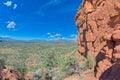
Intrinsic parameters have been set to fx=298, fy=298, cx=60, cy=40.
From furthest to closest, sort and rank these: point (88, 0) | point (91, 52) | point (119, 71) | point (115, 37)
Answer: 1. point (88, 0)
2. point (91, 52)
3. point (115, 37)
4. point (119, 71)

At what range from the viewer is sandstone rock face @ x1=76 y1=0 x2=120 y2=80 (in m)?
46.2

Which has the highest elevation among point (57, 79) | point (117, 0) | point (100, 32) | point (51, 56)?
point (117, 0)

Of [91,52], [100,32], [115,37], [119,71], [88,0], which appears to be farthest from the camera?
[88,0]

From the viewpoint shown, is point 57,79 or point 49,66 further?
point 49,66

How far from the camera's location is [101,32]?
57.0m

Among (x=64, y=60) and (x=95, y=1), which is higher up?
(x=95, y=1)

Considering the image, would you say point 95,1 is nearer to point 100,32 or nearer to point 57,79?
point 100,32

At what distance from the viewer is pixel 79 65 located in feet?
200

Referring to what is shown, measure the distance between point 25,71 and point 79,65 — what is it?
13.7 m

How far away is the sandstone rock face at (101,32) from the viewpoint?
46.2 m

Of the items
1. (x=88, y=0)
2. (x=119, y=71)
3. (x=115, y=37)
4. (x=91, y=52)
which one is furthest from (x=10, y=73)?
(x=119, y=71)

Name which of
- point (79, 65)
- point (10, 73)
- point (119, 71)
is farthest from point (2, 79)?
point (119, 71)

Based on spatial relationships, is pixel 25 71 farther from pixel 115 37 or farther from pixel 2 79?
pixel 115 37

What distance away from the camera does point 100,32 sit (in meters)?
57.9
